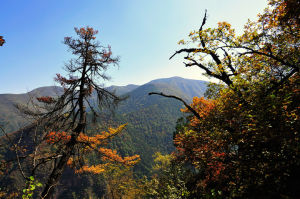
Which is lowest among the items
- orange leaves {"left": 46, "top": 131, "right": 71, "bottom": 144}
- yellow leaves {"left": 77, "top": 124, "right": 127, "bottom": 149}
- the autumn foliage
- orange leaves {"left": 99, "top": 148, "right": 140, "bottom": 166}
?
orange leaves {"left": 99, "top": 148, "right": 140, "bottom": 166}

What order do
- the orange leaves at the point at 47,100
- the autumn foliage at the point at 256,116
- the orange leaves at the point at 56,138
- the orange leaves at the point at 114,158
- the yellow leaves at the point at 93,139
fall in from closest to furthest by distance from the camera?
the autumn foliage at the point at 256,116 → the orange leaves at the point at 114,158 → the yellow leaves at the point at 93,139 → the orange leaves at the point at 47,100 → the orange leaves at the point at 56,138

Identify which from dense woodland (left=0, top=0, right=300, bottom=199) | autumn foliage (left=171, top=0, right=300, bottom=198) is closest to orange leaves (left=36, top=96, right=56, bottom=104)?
dense woodland (left=0, top=0, right=300, bottom=199)

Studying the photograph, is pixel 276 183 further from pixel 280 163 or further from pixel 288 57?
pixel 288 57

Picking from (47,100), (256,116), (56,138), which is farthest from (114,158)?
(256,116)

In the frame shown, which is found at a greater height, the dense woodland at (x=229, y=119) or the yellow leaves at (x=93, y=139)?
the dense woodland at (x=229, y=119)

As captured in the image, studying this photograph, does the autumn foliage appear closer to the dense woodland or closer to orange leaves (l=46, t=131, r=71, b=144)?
the dense woodland

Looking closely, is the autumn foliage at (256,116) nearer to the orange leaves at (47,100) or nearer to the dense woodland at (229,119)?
the dense woodland at (229,119)

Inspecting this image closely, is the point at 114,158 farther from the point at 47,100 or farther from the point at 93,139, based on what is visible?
the point at 47,100

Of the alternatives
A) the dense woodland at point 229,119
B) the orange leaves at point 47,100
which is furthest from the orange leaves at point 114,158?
the orange leaves at point 47,100

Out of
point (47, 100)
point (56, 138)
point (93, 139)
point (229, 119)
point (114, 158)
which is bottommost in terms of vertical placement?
point (114, 158)

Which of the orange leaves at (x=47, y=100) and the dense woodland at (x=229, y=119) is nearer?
the dense woodland at (x=229, y=119)

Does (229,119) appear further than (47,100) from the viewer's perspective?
No

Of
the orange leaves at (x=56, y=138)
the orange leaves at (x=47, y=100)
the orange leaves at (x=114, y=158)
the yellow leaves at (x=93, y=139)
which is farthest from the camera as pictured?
the orange leaves at (x=56, y=138)

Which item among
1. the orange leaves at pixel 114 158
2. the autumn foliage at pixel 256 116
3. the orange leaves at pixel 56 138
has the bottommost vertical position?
the orange leaves at pixel 114 158
